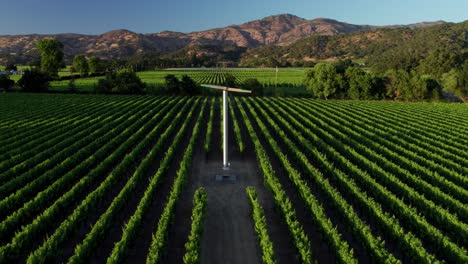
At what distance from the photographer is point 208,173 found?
20.7 meters

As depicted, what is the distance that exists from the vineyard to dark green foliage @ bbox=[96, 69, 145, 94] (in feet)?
136

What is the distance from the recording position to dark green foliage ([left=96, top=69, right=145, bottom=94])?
70.2 m

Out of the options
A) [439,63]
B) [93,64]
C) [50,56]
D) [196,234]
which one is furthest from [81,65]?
[439,63]

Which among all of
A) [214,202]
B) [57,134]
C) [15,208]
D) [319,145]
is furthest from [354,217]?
[57,134]

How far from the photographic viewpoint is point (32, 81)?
6906 centimetres

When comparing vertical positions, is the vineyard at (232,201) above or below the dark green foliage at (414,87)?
below

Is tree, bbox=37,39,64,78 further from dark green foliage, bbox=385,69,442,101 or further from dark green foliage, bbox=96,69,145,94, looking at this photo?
dark green foliage, bbox=385,69,442,101

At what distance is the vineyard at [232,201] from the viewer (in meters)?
11.6

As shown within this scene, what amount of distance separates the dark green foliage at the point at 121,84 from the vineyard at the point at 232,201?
41577mm

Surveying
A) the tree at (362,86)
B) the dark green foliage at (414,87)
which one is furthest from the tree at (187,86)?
the dark green foliage at (414,87)

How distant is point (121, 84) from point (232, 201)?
60907 mm

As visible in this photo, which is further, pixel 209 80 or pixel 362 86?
pixel 209 80

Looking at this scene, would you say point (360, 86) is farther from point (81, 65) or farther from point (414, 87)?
point (81, 65)

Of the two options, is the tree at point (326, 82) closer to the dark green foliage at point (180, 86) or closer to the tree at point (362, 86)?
the tree at point (362, 86)
